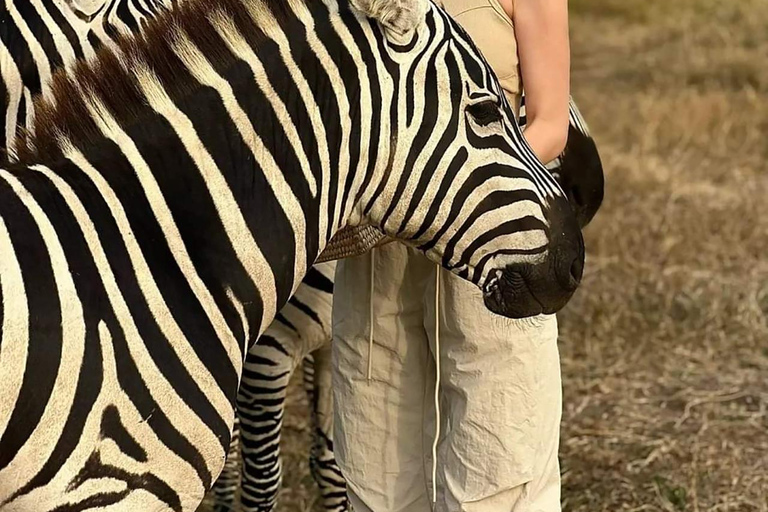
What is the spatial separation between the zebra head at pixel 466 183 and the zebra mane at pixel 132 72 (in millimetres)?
299

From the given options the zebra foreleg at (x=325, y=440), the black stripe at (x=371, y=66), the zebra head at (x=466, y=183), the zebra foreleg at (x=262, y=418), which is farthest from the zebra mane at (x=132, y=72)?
the zebra foreleg at (x=325, y=440)

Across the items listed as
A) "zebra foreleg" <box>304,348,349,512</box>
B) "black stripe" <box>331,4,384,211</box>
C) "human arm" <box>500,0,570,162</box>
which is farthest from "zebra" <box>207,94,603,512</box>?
"black stripe" <box>331,4,384,211</box>

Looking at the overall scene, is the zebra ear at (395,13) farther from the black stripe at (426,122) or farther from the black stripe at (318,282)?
the black stripe at (318,282)

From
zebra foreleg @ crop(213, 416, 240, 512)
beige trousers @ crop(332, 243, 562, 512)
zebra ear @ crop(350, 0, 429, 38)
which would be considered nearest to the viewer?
zebra ear @ crop(350, 0, 429, 38)

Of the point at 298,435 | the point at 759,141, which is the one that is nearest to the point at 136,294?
the point at 298,435

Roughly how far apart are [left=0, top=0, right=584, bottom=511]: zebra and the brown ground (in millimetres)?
2305

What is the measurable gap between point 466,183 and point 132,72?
0.71m

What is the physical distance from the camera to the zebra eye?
2.44 m

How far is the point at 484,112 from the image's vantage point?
8.04ft

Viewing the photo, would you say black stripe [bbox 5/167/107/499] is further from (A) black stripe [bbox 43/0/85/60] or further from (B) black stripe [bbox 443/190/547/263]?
(A) black stripe [bbox 43/0/85/60]

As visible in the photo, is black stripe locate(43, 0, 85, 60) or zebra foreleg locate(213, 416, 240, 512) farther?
zebra foreleg locate(213, 416, 240, 512)

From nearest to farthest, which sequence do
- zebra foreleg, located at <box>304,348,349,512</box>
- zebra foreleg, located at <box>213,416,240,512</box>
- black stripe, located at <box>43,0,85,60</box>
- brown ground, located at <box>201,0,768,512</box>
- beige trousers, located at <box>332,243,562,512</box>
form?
beige trousers, located at <box>332,243,562,512</box> < black stripe, located at <box>43,0,85,60</box> < zebra foreleg, located at <box>304,348,349,512</box> < zebra foreleg, located at <box>213,416,240,512</box> < brown ground, located at <box>201,0,768,512</box>

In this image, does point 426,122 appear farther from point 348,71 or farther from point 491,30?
point 491,30

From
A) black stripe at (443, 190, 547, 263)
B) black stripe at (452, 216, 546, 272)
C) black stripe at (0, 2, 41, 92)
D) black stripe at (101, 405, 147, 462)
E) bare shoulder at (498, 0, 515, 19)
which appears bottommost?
black stripe at (101, 405, 147, 462)
